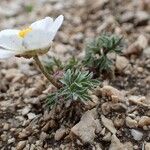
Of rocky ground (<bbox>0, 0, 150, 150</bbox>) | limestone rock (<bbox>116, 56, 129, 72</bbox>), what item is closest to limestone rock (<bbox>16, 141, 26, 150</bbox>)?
rocky ground (<bbox>0, 0, 150, 150</bbox>)

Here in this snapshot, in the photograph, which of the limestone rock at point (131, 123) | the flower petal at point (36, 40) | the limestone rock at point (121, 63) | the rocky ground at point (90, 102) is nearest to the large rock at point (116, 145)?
the rocky ground at point (90, 102)

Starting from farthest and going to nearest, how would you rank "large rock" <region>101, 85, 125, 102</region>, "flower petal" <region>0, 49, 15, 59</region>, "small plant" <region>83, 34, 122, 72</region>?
"small plant" <region>83, 34, 122, 72</region>, "large rock" <region>101, 85, 125, 102</region>, "flower petal" <region>0, 49, 15, 59</region>

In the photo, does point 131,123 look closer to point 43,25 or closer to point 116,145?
point 116,145

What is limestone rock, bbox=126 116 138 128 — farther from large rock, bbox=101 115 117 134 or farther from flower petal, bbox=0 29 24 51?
flower petal, bbox=0 29 24 51

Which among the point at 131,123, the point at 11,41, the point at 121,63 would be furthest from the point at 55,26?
the point at 121,63

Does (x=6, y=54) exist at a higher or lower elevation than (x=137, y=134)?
higher

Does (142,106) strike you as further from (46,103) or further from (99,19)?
(99,19)

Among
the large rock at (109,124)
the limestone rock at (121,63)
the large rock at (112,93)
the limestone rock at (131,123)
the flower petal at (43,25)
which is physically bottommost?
the limestone rock at (131,123)

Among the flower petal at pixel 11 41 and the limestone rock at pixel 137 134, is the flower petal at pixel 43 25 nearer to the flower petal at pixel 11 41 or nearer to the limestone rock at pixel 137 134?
the flower petal at pixel 11 41
